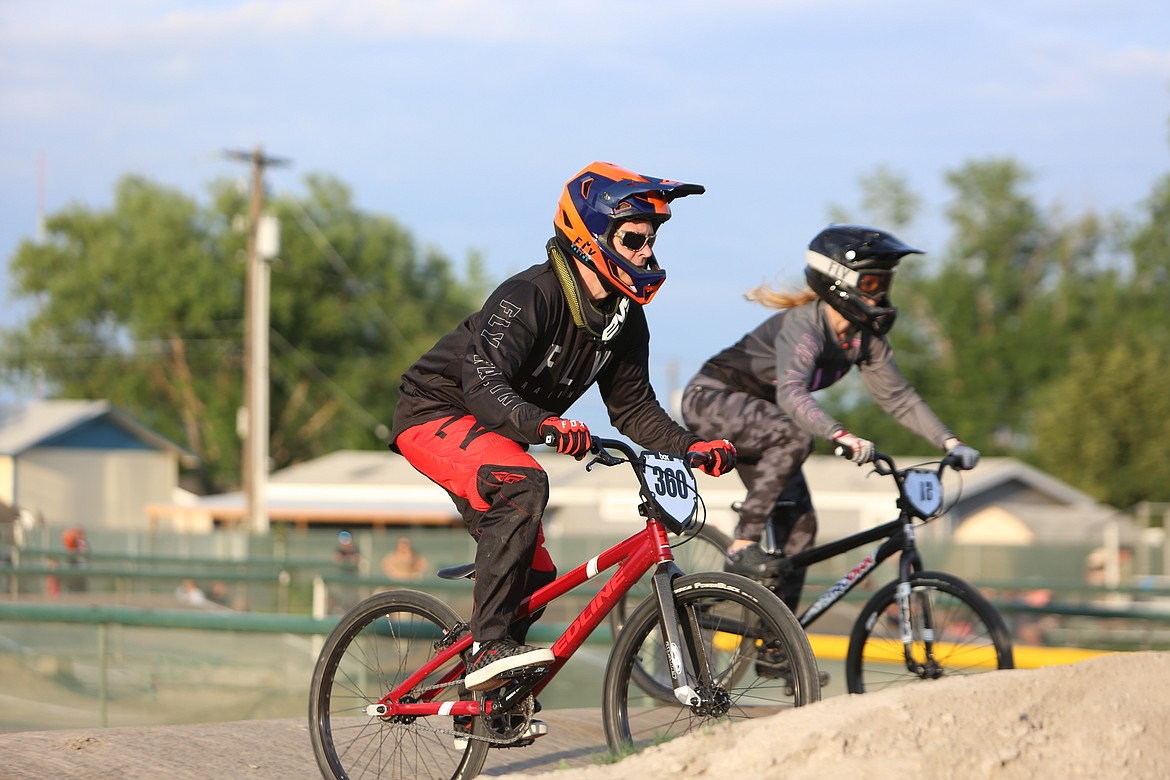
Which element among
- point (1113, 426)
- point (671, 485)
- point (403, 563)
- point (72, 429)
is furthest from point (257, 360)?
point (671, 485)

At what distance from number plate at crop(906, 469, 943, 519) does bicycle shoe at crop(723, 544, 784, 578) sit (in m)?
0.66

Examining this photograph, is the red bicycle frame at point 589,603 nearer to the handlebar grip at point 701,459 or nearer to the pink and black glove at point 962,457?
the handlebar grip at point 701,459

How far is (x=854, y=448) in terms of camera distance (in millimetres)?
6512

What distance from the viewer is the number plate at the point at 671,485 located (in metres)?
4.93

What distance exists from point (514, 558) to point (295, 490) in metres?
49.1

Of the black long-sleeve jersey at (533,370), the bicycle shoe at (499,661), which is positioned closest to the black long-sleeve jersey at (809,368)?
the black long-sleeve jersey at (533,370)

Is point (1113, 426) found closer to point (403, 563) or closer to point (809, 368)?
point (403, 563)

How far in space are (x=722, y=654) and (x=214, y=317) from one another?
7276 cm

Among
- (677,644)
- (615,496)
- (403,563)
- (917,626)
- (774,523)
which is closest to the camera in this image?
(677,644)

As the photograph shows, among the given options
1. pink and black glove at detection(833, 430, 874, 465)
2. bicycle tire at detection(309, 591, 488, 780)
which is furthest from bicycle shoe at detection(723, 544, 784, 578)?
bicycle tire at detection(309, 591, 488, 780)

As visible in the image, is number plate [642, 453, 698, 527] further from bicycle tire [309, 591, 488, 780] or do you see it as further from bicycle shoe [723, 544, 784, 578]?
bicycle shoe [723, 544, 784, 578]

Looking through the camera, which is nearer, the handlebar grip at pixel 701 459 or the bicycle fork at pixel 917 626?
the handlebar grip at pixel 701 459

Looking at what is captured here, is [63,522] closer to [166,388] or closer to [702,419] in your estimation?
[166,388]

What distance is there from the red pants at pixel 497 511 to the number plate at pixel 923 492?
2321mm
